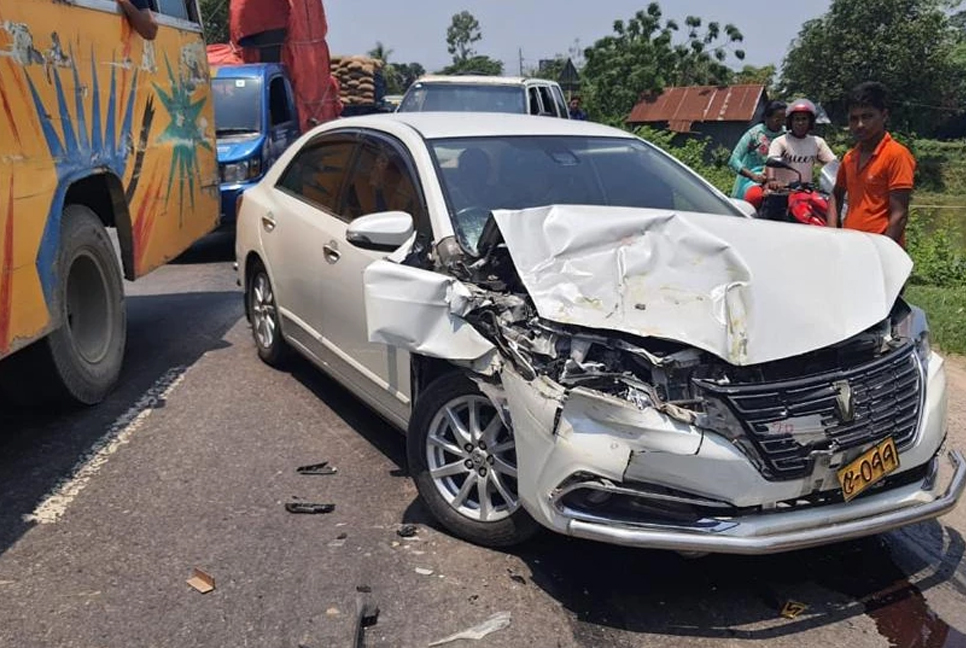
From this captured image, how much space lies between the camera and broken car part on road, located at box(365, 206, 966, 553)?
9.47 ft

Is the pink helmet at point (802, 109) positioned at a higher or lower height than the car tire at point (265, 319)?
higher

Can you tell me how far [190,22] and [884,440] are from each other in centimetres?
614

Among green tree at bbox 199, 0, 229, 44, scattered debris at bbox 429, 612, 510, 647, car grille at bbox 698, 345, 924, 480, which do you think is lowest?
scattered debris at bbox 429, 612, 510, 647

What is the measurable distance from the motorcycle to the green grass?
46.8 inches

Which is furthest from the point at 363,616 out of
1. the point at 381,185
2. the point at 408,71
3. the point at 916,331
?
the point at 408,71

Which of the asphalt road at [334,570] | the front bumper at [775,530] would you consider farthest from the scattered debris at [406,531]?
the front bumper at [775,530]

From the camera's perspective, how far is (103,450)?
4547mm

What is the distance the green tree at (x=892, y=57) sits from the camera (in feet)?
139

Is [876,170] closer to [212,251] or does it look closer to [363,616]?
[363,616]

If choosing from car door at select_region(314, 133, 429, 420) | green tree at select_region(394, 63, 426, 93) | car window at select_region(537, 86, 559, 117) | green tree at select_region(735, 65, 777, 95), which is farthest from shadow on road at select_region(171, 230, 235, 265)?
green tree at select_region(394, 63, 426, 93)

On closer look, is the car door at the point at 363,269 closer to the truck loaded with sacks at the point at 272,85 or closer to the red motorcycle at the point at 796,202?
the red motorcycle at the point at 796,202

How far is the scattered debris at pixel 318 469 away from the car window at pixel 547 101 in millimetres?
9476

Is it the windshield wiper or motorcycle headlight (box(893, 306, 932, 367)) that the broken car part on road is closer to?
motorcycle headlight (box(893, 306, 932, 367))

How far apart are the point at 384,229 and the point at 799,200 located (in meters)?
4.09
